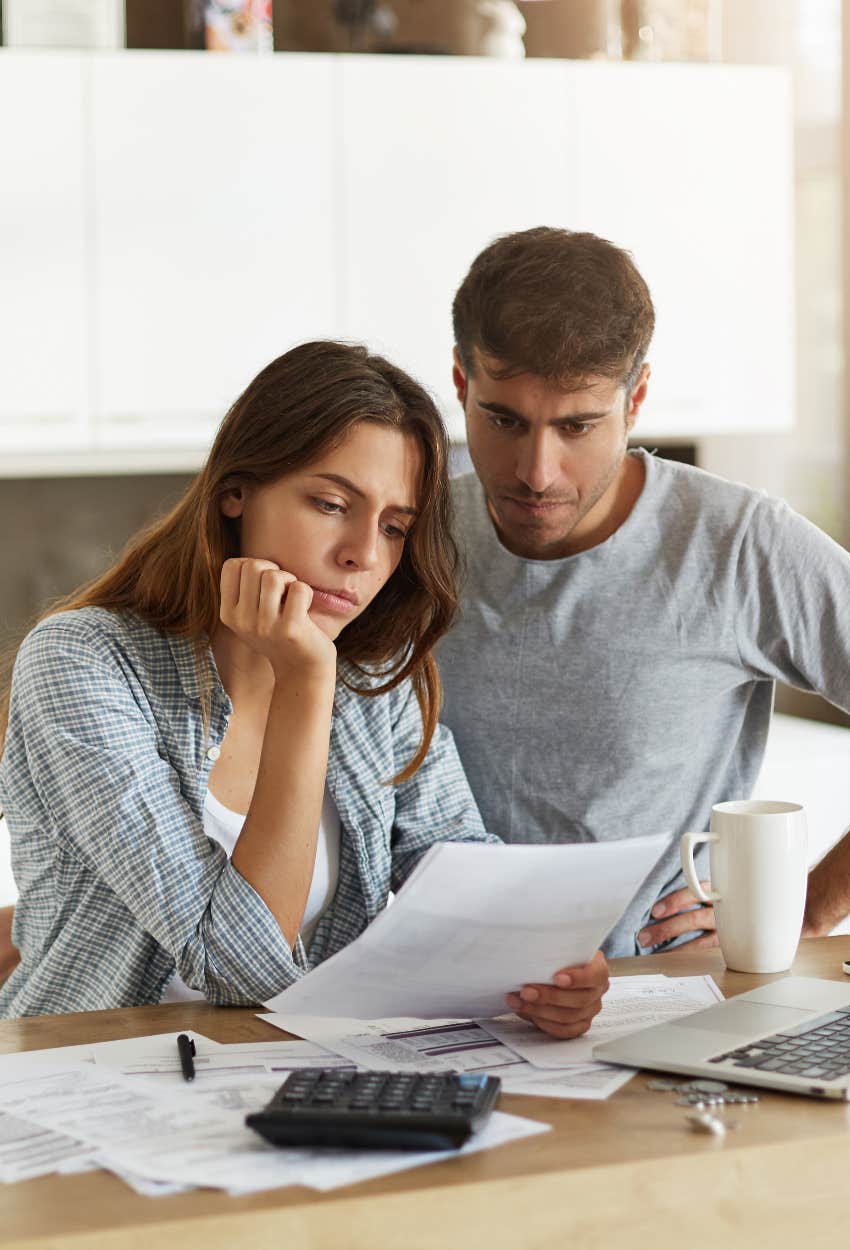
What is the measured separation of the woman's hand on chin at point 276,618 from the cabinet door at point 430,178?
1705mm

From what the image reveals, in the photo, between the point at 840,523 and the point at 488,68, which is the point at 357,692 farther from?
the point at 840,523

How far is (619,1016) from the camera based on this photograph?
1.22 meters

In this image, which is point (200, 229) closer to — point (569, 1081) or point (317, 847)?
point (317, 847)

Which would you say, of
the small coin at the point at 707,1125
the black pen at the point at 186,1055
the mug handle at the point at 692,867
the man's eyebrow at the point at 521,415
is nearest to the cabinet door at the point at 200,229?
the man's eyebrow at the point at 521,415

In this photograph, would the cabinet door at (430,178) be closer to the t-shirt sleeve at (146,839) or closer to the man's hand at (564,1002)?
the t-shirt sleeve at (146,839)

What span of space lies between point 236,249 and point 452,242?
453 millimetres

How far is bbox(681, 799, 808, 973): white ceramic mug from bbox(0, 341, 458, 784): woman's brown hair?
375 millimetres

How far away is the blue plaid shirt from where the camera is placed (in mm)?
1253

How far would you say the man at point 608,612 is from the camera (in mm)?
1686

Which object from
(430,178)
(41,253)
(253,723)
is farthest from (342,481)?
(430,178)

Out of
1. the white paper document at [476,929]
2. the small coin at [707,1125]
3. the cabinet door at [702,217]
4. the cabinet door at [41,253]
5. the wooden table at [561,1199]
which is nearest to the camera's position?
the wooden table at [561,1199]

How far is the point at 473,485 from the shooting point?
189 cm

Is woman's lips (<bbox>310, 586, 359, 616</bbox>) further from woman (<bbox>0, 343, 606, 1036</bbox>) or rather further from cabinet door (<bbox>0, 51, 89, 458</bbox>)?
cabinet door (<bbox>0, 51, 89, 458</bbox>)

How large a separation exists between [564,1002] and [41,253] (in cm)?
216
